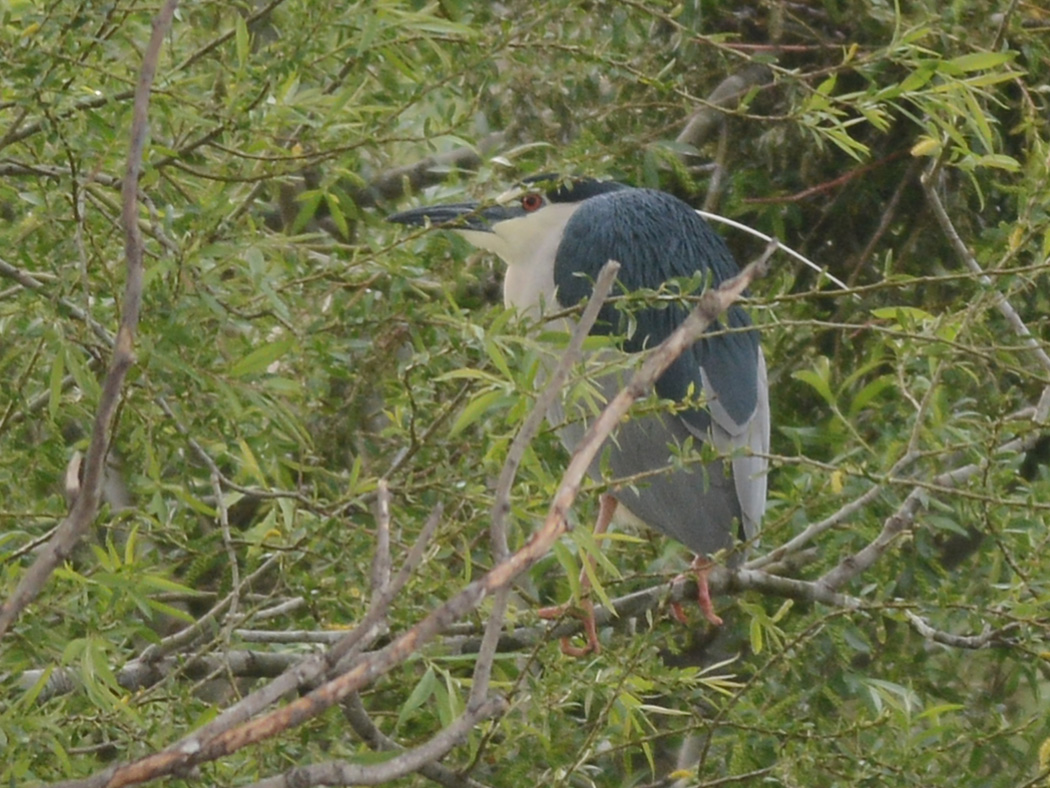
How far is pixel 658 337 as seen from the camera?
2.59 metres

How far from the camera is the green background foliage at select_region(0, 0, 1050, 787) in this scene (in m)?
1.61

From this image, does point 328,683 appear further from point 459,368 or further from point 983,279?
point 983,279

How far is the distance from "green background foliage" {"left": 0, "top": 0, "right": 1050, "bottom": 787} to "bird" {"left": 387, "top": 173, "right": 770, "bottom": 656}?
0.26 ft

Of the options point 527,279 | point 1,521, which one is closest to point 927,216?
point 527,279

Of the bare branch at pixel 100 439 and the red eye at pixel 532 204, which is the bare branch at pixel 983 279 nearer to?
the red eye at pixel 532 204

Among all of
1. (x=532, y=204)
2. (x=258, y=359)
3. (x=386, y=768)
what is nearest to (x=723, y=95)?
(x=532, y=204)

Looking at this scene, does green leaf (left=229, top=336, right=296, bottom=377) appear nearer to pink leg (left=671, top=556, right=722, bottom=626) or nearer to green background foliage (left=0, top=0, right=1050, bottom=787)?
green background foliage (left=0, top=0, right=1050, bottom=787)

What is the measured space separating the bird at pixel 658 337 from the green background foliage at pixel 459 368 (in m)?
0.08

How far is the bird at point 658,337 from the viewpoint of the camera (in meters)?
2.47

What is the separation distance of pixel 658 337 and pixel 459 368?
2.89ft

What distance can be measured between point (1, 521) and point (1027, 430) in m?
1.16


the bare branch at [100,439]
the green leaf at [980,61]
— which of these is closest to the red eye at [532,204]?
the green leaf at [980,61]

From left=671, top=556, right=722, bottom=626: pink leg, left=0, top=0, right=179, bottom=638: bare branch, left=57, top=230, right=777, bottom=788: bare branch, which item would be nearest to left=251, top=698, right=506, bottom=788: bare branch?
left=57, top=230, right=777, bottom=788: bare branch

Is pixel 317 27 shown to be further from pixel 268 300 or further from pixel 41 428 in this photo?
pixel 41 428
